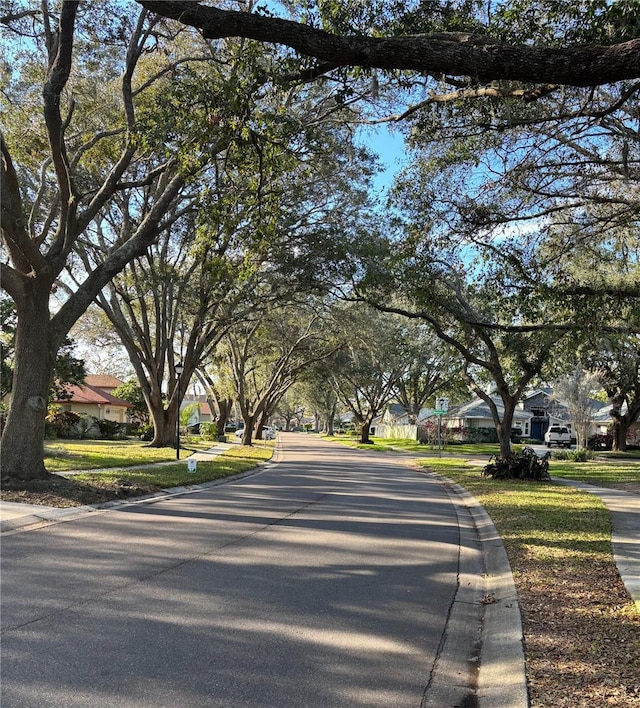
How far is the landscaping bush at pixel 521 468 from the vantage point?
20.5 meters

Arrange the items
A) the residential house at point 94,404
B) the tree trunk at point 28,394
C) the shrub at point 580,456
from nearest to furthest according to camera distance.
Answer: the tree trunk at point 28,394
the shrub at point 580,456
the residential house at point 94,404

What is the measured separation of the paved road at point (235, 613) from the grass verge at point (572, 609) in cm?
60

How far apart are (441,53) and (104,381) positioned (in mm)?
61060

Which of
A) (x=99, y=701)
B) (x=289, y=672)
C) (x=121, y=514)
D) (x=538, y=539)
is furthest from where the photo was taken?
(x=121, y=514)

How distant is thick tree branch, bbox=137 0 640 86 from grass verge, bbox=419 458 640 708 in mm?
4623

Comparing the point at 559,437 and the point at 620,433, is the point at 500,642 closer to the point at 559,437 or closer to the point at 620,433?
the point at 620,433

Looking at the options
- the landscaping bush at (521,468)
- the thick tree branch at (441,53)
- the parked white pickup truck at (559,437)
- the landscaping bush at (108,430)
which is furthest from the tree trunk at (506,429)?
the parked white pickup truck at (559,437)

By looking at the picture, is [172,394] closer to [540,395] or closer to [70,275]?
[70,275]

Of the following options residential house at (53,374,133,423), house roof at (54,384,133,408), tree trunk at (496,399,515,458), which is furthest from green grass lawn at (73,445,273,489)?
house roof at (54,384,133,408)

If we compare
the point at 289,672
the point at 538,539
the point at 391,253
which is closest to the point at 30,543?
the point at 289,672

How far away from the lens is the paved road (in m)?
4.27

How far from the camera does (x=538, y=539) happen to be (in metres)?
9.89

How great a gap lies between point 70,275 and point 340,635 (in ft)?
77.3

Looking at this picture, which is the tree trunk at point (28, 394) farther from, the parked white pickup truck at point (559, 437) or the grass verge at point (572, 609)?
the parked white pickup truck at point (559, 437)
